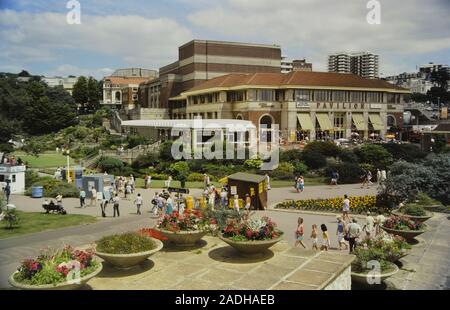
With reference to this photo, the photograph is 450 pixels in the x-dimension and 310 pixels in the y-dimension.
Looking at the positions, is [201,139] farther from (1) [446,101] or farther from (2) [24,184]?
(1) [446,101]

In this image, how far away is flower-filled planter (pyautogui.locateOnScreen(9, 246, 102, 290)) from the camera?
8.97 metres

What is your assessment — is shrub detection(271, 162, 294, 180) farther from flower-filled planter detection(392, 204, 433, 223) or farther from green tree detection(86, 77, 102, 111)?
green tree detection(86, 77, 102, 111)

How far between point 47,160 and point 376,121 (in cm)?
4519

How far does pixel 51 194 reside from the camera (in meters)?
31.0

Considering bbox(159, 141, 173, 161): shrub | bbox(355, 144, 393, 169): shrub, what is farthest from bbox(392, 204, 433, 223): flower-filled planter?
bbox(159, 141, 173, 161): shrub

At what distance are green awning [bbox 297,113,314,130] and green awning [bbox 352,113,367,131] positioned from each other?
285 inches

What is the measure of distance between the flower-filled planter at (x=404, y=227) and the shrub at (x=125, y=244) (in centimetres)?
1019

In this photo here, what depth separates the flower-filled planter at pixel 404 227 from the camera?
16.9m

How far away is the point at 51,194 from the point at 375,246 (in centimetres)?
2405

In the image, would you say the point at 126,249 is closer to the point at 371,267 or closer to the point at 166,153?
the point at 371,267

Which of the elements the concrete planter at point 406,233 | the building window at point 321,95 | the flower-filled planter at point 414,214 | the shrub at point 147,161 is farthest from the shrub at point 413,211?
the building window at point 321,95

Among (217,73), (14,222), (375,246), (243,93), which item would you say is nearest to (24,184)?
(14,222)

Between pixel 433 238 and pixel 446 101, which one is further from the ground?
pixel 446 101

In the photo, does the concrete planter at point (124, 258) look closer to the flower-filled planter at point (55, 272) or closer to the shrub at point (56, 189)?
the flower-filled planter at point (55, 272)
